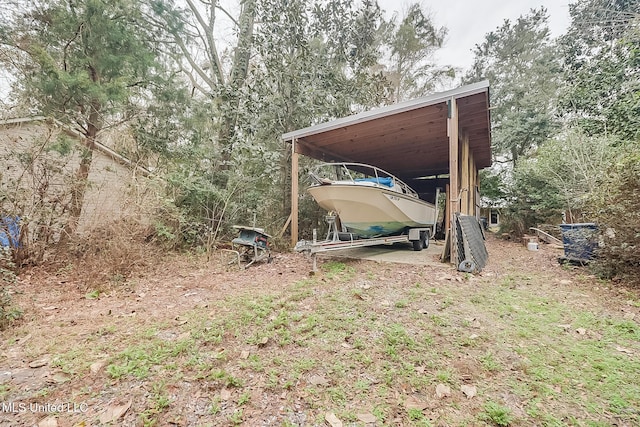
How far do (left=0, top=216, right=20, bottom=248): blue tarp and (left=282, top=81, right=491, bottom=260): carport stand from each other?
4286mm

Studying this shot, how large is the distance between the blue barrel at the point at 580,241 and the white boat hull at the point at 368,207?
2529mm

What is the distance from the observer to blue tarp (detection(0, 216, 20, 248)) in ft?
11.2

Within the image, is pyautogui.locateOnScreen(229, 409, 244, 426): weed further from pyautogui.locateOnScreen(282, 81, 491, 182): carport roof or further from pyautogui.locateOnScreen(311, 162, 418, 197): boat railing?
pyautogui.locateOnScreen(282, 81, 491, 182): carport roof

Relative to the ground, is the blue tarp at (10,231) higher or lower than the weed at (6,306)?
higher

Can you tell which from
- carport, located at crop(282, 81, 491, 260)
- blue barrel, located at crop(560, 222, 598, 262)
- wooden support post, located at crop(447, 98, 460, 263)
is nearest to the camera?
blue barrel, located at crop(560, 222, 598, 262)

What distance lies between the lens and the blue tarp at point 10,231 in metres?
3.41

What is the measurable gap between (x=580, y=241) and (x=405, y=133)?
3678 mm

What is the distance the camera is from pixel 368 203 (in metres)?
4.68

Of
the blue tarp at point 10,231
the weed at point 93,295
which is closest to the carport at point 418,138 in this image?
the weed at point 93,295

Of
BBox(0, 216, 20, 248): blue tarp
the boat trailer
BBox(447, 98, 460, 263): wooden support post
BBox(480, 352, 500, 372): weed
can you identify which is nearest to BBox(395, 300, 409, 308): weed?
BBox(480, 352, 500, 372): weed

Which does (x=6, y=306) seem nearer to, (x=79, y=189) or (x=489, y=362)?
(x=79, y=189)

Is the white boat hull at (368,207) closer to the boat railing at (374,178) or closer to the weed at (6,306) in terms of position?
the boat railing at (374,178)

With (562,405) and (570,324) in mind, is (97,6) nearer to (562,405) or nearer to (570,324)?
(562,405)

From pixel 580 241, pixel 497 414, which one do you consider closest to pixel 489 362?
pixel 497 414
